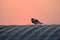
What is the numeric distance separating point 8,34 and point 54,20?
6.26ft

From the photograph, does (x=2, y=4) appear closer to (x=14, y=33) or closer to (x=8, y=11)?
(x=8, y=11)

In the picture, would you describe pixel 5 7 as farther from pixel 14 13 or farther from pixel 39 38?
pixel 39 38

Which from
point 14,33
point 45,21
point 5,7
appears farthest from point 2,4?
point 14,33

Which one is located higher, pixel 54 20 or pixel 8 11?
pixel 8 11

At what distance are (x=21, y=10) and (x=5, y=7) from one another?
1.07 ft

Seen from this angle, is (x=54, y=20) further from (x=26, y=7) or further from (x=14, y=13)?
(x=14, y=13)

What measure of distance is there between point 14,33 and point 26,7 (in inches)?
72.1

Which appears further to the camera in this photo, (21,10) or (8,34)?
(21,10)

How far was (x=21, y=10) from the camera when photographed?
256 cm

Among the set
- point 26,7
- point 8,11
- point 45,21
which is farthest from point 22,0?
point 45,21

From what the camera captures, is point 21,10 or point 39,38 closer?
point 39,38

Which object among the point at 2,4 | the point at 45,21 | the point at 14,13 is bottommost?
the point at 45,21

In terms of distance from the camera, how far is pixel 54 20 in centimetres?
256

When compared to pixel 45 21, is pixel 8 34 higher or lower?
higher
